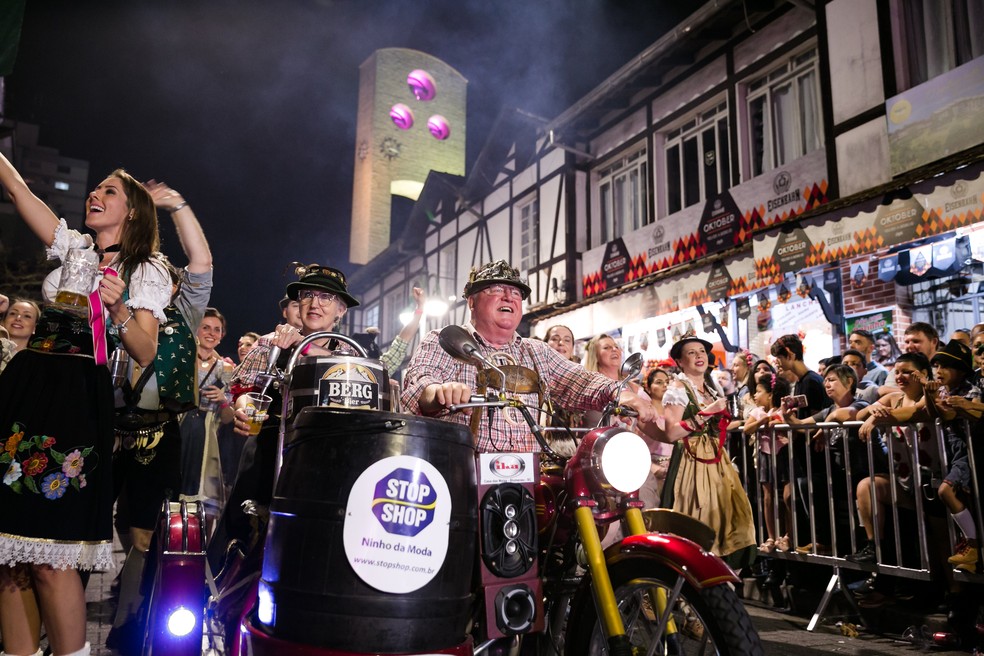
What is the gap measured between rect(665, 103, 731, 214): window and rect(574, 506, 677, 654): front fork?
1026 centimetres

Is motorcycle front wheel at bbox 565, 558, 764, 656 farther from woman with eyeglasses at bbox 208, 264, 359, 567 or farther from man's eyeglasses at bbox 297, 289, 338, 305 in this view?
man's eyeglasses at bbox 297, 289, 338, 305

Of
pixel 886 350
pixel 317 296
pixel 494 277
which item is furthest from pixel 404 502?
pixel 886 350

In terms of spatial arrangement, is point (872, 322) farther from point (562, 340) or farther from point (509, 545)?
point (509, 545)

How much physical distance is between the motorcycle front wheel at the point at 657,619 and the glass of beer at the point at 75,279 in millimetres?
2163

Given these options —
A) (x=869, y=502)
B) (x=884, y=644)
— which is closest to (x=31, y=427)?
(x=884, y=644)

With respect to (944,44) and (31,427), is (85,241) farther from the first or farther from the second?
(944,44)

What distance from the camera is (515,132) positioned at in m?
17.3

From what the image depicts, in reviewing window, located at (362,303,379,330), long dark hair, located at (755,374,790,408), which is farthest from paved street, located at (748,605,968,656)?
window, located at (362,303,379,330)

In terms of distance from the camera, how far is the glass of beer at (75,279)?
246 cm

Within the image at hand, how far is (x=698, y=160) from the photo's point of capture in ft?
40.3

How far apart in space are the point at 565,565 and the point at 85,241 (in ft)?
7.37

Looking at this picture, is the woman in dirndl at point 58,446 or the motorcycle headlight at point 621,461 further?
the motorcycle headlight at point 621,461

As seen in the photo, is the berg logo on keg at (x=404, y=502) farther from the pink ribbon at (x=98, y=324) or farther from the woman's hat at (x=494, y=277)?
the woman's hat at (x=494, y=277)

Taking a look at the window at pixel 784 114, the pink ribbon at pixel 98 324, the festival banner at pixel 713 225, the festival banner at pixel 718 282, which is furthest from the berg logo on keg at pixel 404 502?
the window at pixel 784 114
